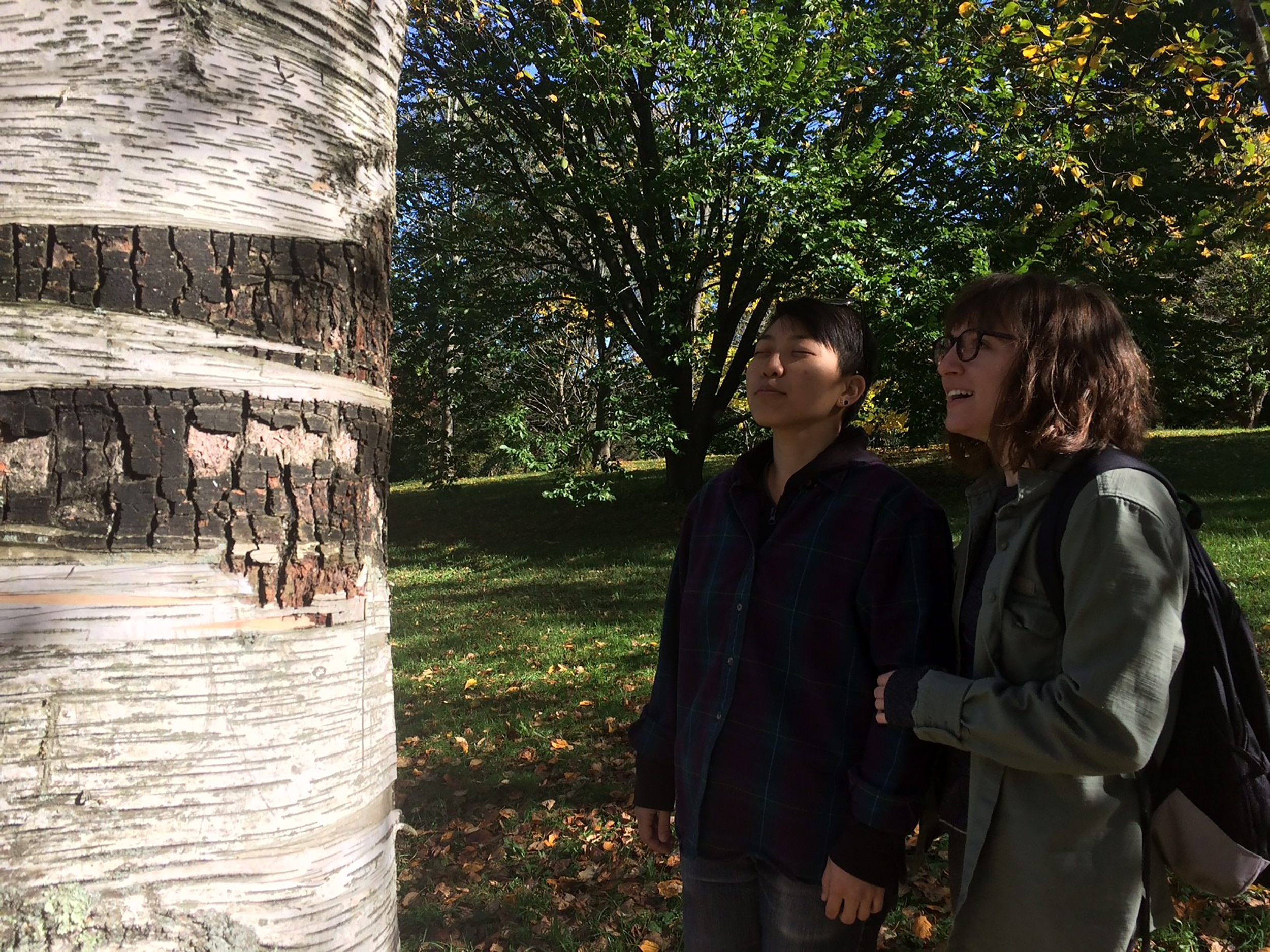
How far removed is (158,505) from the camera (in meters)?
1.02

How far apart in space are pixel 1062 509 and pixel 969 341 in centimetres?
40

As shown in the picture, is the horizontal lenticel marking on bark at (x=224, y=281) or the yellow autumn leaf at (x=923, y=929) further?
the yellow autumn leaf at (x=923, y=929)

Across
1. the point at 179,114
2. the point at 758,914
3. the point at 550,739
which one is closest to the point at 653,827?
the point at 758,914

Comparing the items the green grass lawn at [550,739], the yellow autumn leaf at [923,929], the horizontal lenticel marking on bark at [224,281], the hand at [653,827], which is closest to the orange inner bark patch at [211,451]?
the horizontal lenticel marking on bark at [224,281]

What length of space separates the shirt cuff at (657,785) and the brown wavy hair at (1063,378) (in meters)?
1.11

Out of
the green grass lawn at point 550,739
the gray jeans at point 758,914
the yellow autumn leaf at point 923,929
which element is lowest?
the green grass lawn at point 550,739

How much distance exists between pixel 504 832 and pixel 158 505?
3.56 m

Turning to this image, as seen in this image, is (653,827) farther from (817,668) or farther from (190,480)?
(190,480)

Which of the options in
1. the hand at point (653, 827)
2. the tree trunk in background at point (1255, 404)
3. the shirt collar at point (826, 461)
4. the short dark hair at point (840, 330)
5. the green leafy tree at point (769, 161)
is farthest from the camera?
the tree trunk in background at point (1255, 404)

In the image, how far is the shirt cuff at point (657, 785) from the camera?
2.13m

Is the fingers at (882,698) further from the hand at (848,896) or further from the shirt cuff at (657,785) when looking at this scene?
the shirt cuff at (657,785)

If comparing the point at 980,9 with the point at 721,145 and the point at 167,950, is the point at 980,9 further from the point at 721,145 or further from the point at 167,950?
the point at 167,950

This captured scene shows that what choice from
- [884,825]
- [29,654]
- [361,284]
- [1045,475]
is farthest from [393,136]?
[884,825]

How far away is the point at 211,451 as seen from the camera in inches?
41.4
